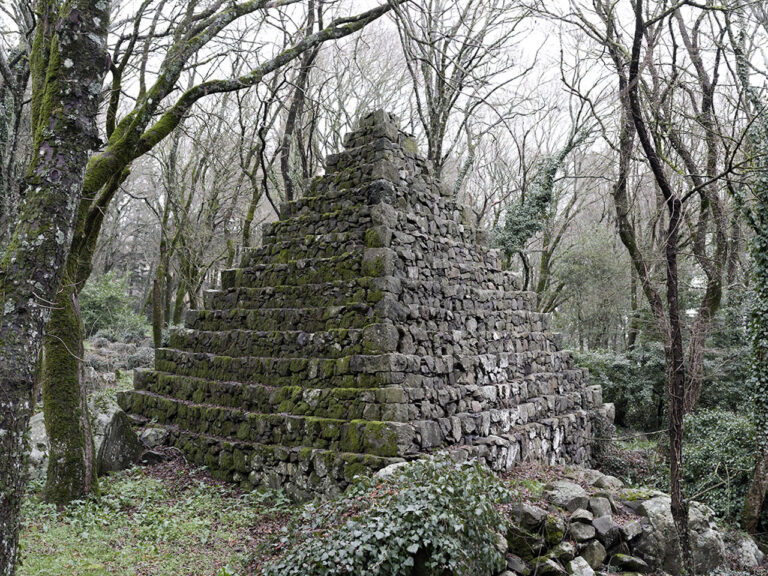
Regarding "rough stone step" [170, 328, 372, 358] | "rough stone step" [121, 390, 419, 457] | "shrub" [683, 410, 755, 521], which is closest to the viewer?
"rough stone step" [121, 390, 419, 457]

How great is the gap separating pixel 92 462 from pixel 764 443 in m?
9.79

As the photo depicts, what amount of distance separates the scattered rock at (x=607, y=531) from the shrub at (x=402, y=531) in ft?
4.74

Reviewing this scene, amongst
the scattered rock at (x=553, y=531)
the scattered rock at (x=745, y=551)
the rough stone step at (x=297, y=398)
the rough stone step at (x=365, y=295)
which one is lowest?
the scattered rock at (x=745, y=551)

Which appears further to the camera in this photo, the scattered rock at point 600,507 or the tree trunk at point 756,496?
the tree trunk at point 756,496

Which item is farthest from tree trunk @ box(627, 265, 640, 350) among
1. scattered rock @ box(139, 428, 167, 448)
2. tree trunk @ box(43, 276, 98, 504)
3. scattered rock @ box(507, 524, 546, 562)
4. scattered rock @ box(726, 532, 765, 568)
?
tree trunk @ box(43, 276, 98, 504)

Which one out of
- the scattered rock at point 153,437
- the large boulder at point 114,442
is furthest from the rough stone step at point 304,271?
the large boulder at point 114,442

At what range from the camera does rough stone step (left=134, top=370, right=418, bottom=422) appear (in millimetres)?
6875

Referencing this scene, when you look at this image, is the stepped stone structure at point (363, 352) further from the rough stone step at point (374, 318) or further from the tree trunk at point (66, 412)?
the tree trunk at point (66, 412)

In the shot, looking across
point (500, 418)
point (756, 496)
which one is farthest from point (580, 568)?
point (756, 496)

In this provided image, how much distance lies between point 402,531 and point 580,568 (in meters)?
2.11

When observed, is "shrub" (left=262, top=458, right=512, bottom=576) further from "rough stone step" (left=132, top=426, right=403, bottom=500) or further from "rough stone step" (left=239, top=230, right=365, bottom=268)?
"rough stone step" (left=239, top=230, right=365, bottom=268)

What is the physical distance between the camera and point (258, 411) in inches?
319

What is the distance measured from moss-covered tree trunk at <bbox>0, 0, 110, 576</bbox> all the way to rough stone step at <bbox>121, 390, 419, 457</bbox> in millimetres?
3821

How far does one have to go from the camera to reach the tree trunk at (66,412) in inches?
246
